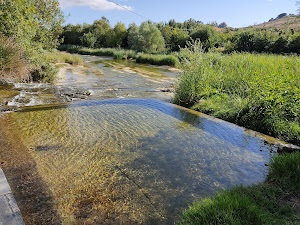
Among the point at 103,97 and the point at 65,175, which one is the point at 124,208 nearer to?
the point at 65,175

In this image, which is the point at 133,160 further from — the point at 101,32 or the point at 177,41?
the point at 101,32

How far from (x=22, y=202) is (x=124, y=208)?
135cm

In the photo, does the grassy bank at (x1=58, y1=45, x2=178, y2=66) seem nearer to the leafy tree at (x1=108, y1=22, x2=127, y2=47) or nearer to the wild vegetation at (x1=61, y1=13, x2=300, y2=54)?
the wild vegetation at (x1=61, y1=13, x2=300, y2=54)

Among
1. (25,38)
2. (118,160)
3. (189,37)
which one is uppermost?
(189,37)

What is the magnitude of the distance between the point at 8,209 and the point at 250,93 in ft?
22.0

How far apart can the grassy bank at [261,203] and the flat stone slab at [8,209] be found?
1.86 m

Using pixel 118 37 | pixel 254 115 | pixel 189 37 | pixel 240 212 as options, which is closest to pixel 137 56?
pixel 189 37

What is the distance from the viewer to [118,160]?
14.5 ft

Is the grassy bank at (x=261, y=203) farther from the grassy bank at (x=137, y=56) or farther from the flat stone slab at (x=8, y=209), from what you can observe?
the grassy bank at (x=137, y=56)

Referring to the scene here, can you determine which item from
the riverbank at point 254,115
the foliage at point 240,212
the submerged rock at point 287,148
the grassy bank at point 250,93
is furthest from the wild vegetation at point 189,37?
the foliage at point 240,212

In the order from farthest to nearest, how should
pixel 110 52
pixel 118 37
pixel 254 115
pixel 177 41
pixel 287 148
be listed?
pixel 118 37, pixel 177 41, pixel 110 52, pixel 254 115, pixel 287 148

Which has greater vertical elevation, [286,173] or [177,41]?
[177,41]

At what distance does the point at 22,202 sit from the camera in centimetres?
304

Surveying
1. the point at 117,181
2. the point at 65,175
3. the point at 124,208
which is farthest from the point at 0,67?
the point at 124,208
